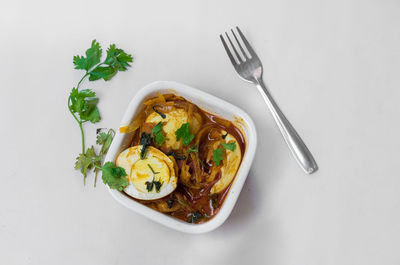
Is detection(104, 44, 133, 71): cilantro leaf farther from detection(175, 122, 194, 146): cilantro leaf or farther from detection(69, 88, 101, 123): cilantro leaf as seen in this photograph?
detection(175, 122, 194, 146): cilantro leaf

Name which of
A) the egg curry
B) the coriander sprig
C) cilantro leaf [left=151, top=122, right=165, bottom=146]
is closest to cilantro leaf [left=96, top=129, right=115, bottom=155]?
the coriander sprig

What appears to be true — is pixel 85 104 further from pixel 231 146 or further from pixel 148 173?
pixel 231 146

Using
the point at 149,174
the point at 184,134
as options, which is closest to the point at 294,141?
the point at 184,134

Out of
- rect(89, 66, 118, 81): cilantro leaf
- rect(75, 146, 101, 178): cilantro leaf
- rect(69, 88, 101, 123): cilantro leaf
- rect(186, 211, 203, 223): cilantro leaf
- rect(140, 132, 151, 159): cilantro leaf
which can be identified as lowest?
rect(186, 211, 203, 223): cilantro leaf

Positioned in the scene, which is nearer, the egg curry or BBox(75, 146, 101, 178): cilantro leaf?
the egg curry

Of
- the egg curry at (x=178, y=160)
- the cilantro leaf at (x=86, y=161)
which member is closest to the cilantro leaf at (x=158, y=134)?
the egg curry at (x=178, y=160)
